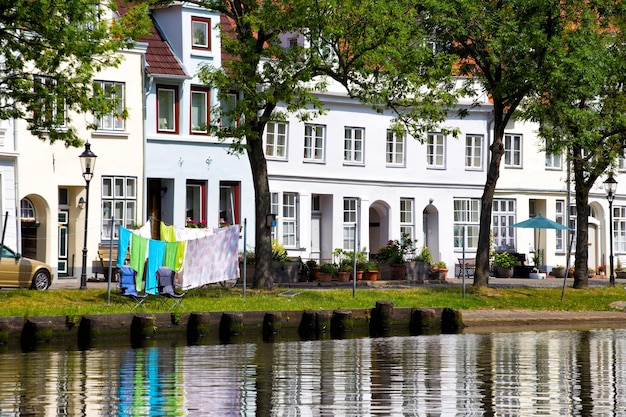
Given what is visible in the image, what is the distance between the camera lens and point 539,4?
3734 cm

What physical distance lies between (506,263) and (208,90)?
47.0ft

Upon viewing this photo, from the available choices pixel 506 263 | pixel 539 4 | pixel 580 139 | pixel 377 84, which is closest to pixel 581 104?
pixel 580 139

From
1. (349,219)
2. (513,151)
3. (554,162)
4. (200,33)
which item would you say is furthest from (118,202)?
(554,162)

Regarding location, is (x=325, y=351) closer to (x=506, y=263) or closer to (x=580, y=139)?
(x=580, y=139)

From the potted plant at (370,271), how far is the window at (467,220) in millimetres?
9437

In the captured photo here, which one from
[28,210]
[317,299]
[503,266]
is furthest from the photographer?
[503,266]

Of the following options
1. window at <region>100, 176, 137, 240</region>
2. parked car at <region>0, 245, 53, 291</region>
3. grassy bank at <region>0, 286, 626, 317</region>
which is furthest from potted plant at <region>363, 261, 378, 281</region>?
parked car at <region>0, 245, 53, 291</region>

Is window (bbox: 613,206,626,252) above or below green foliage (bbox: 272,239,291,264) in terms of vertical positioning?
above

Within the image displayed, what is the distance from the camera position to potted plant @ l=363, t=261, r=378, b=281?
160 ft

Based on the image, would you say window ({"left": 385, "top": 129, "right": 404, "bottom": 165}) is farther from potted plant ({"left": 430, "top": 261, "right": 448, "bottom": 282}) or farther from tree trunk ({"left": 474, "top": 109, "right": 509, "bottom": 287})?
tree trunk ({"left": 474, "top": 109, "right": 509, "bottom": 287})

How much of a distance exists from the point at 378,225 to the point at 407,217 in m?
1.22

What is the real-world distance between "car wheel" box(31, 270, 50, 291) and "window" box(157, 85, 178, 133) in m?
11.4

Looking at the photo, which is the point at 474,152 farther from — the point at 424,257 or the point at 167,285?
the point at 167,285

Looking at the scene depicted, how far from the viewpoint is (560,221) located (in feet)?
202
